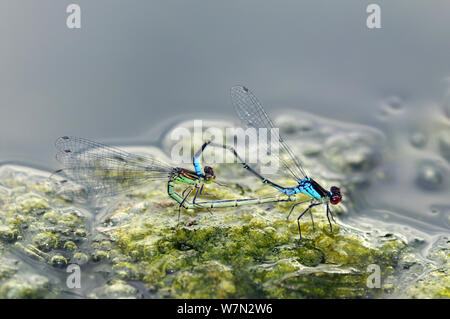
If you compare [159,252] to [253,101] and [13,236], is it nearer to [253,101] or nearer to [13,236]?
[13,236]

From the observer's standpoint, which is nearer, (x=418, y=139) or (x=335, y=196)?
(x=335, y=196)

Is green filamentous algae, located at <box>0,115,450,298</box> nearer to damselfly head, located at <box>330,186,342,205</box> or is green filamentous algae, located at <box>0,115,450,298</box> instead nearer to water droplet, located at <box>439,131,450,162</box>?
damselfly head, located at <box>330,186,342,205</box>

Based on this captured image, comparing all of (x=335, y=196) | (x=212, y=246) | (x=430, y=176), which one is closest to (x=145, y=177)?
(x=212, y=246)

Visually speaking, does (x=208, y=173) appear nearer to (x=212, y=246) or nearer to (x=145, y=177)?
(x=145, y=177)

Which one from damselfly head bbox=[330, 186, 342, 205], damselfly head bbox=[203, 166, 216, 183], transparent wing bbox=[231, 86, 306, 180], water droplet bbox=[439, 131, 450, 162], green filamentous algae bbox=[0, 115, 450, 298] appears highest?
transparent wing bbox=[231, 86, 306, 180]

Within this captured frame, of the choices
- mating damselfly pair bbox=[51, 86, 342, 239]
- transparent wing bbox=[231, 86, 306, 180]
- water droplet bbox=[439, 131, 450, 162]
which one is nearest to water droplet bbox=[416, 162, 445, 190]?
water droplet bbox=[439, 131, 450, 162]

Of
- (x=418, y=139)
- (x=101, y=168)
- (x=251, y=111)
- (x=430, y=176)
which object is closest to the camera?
(x=101, y=168)

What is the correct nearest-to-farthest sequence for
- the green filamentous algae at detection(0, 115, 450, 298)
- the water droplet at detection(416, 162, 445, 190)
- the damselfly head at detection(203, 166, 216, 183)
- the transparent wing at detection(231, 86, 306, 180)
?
the green filamentous algae at detection(0, 115, 450, 298) < the damselfly head at detection(203, 166, 216, 183) < the water droplet at detection(416, 162, 445, 190) < the transparent wing at detection(231, 86, 306, 180)

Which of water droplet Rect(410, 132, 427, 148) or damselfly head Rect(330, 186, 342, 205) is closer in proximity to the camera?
damselfly head Rect(330, 186, 342, 205)
